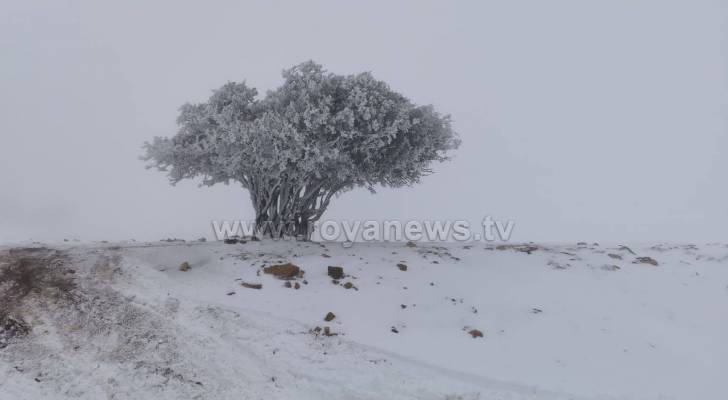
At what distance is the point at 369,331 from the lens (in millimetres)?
8219

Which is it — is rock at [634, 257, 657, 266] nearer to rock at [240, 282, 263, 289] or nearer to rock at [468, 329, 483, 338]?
rock at [468, 329, 483, 338]

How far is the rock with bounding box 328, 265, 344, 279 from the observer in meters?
10.8

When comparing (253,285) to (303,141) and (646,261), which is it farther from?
(646,261)

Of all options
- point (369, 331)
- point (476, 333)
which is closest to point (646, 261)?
point (476, 333)

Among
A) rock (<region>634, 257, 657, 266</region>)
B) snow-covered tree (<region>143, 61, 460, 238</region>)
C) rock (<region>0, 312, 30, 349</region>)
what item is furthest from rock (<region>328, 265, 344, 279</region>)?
rock (<region>634, 257, 657, 266</region>)

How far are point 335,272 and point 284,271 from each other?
52.1 inches

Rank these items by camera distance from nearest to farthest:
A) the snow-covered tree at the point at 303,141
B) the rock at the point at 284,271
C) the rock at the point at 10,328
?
the rock at the point at 10,328, the rock at the point at 284,271, the snow-covered tree at the point at 303,141

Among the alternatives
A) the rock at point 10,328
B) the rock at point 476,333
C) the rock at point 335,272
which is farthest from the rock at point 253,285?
the rock at point 476,333

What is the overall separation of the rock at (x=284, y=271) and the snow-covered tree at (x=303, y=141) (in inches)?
188

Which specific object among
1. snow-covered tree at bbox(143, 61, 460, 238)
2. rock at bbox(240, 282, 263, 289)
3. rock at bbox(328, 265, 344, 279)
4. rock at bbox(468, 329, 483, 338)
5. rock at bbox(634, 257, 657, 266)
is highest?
snow-covered tree at bbox(143, 61, 460, 238)

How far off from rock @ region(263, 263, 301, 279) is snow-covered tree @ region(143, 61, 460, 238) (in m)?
4.78

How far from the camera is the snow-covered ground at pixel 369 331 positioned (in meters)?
6.44

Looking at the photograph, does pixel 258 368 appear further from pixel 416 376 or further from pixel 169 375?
pixel 416 376

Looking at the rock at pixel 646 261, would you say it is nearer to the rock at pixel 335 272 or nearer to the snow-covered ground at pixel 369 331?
the snow-covered ground at pixel 369 331
